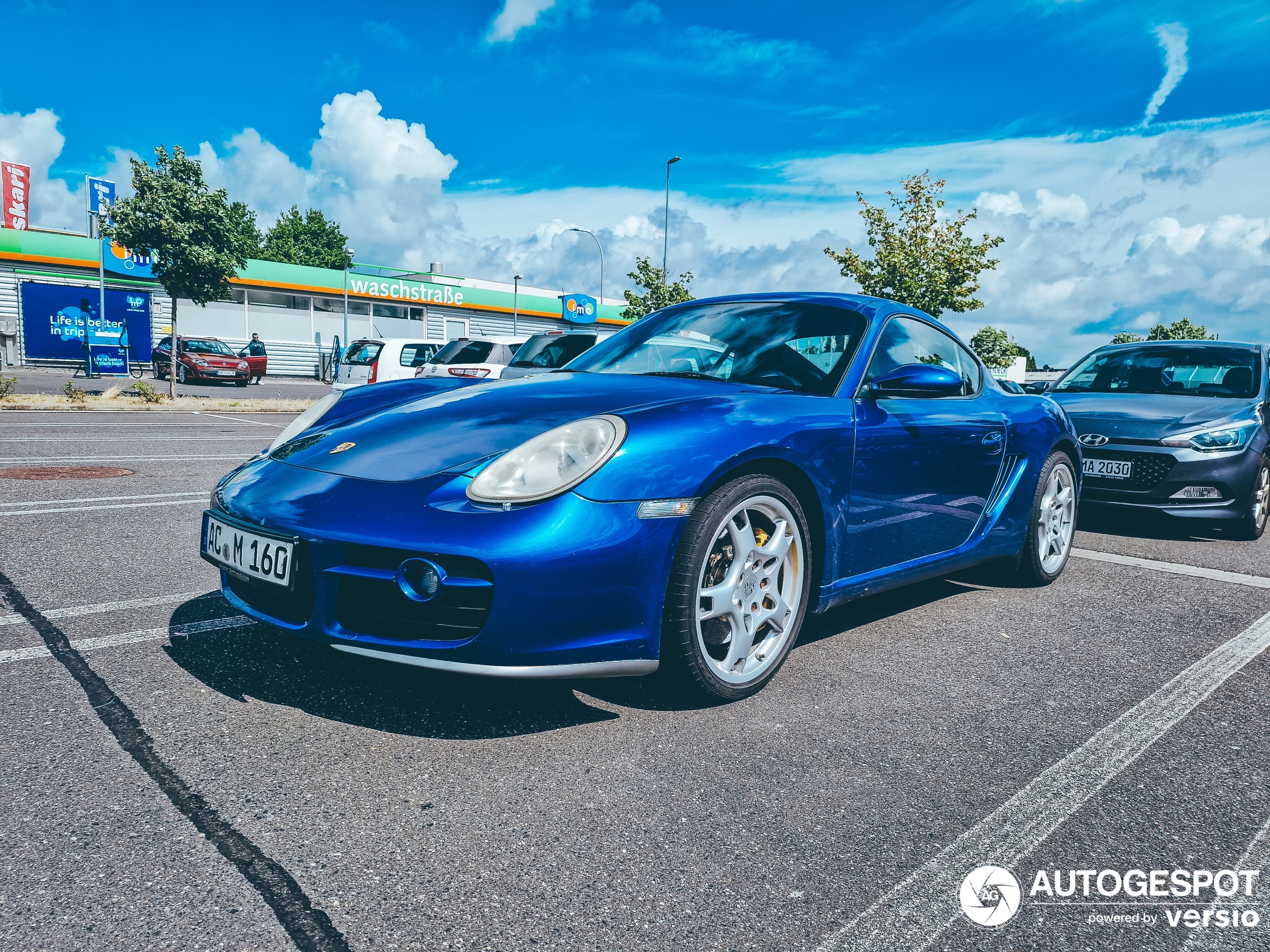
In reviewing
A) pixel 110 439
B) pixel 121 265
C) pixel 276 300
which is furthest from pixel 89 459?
pixel 276 300

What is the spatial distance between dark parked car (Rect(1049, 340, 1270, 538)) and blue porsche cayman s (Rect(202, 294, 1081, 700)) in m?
2.85

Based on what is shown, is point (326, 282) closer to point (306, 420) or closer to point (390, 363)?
point (390, 363)

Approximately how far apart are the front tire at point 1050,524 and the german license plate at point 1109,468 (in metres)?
1.48

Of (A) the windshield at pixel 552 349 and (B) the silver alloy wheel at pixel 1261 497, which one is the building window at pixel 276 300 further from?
(B) the silver alloy wheel at pixel 1261 497

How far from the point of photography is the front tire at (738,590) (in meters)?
2.52

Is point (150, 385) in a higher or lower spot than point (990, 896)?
higher

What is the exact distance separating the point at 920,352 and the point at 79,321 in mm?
30535

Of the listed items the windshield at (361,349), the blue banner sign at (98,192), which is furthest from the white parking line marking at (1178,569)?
the blue banner sign at (98,192)

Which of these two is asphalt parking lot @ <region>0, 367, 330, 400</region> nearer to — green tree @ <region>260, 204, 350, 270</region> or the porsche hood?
the porsche hood

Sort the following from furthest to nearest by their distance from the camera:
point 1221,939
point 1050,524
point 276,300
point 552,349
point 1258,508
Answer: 1. point 276,300
2. point 552,349
3. point 1258,508
4. point 1050,524
5. point 1221,939

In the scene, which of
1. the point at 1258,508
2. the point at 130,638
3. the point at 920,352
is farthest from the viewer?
the point at 1258,508

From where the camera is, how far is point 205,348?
25.4 m

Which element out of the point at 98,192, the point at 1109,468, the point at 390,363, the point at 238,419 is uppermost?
the point at 98,192

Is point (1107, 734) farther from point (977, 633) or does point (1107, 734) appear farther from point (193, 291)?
point (193, 291)
